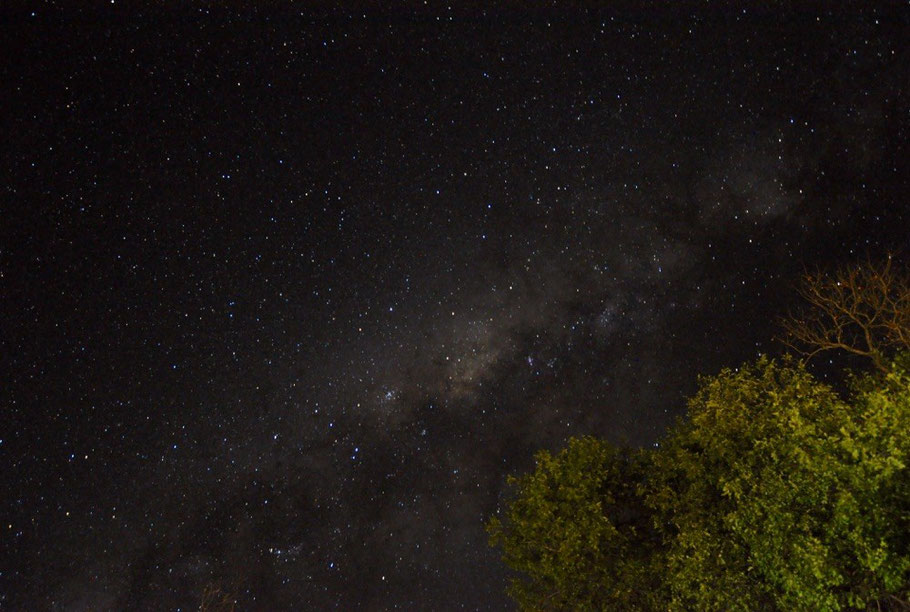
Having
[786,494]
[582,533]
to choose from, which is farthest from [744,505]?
[582,533]

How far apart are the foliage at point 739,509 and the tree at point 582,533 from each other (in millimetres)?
38

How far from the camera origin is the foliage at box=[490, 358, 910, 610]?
12023 millimetres

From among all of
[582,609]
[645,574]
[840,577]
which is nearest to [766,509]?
[840,577]

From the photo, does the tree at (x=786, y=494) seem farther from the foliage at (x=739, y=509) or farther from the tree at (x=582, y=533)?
the tree at (x=582, y=533)

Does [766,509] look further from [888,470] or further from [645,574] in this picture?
[645,574]

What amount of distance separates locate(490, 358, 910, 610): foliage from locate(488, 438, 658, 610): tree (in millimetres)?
38

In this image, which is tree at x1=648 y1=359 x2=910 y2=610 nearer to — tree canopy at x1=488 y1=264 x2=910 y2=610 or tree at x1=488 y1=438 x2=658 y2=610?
tree canopy at x1=488 y1=264 x2=910 y2=610

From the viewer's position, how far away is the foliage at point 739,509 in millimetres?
12023

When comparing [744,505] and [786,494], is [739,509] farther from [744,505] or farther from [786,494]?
[786,494]

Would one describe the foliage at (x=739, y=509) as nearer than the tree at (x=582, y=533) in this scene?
Yes

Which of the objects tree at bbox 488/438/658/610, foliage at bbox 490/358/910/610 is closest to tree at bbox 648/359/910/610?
foliage at bbox 490/358/910/610

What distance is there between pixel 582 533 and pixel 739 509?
5.02 metres

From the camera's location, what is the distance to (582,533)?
18.1 metres

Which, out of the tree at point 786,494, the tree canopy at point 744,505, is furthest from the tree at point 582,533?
the tree at point 786,494
